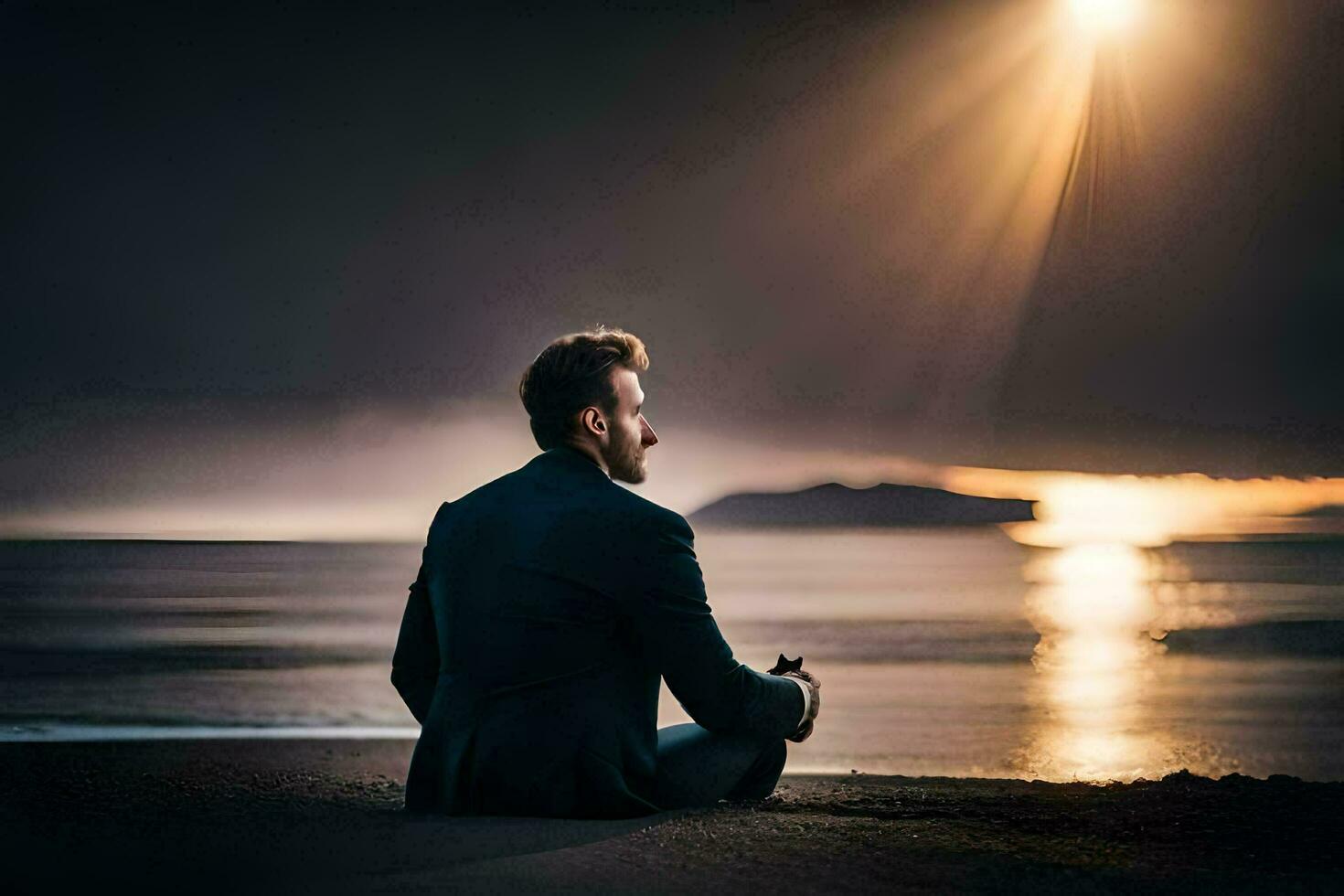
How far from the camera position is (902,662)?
6.76 m

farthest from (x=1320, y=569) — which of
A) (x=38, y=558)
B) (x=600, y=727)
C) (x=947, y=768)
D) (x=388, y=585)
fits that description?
(x=38, y=558)

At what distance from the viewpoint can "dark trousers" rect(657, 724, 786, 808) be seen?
2.50 meters

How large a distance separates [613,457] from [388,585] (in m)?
11.2

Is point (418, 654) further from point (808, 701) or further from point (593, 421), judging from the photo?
point (808, 701)

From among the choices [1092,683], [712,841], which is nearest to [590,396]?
[712,841]

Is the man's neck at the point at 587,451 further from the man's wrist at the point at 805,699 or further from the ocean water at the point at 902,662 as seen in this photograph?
the ocean water at the point at 902,662

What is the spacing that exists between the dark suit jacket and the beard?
0.07m

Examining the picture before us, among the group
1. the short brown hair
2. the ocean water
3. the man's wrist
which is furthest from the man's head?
the ocean water

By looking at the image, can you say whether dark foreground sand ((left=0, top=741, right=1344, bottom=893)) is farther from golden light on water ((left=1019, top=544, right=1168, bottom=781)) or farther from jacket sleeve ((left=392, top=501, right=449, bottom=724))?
golden light on water ((left=1019, top=544, right=1168, bottom=781))

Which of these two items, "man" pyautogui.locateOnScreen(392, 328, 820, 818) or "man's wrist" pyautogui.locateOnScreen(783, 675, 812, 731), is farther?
"man's wrist" pyautogui.locateOnScreen(783, 675, 812, 731)

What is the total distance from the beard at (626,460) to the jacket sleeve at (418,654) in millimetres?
387

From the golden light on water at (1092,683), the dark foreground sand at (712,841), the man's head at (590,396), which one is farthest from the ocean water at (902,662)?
the man's head at (590,396)

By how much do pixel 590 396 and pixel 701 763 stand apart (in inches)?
27.9

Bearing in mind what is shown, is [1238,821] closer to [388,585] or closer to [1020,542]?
[388,585]
